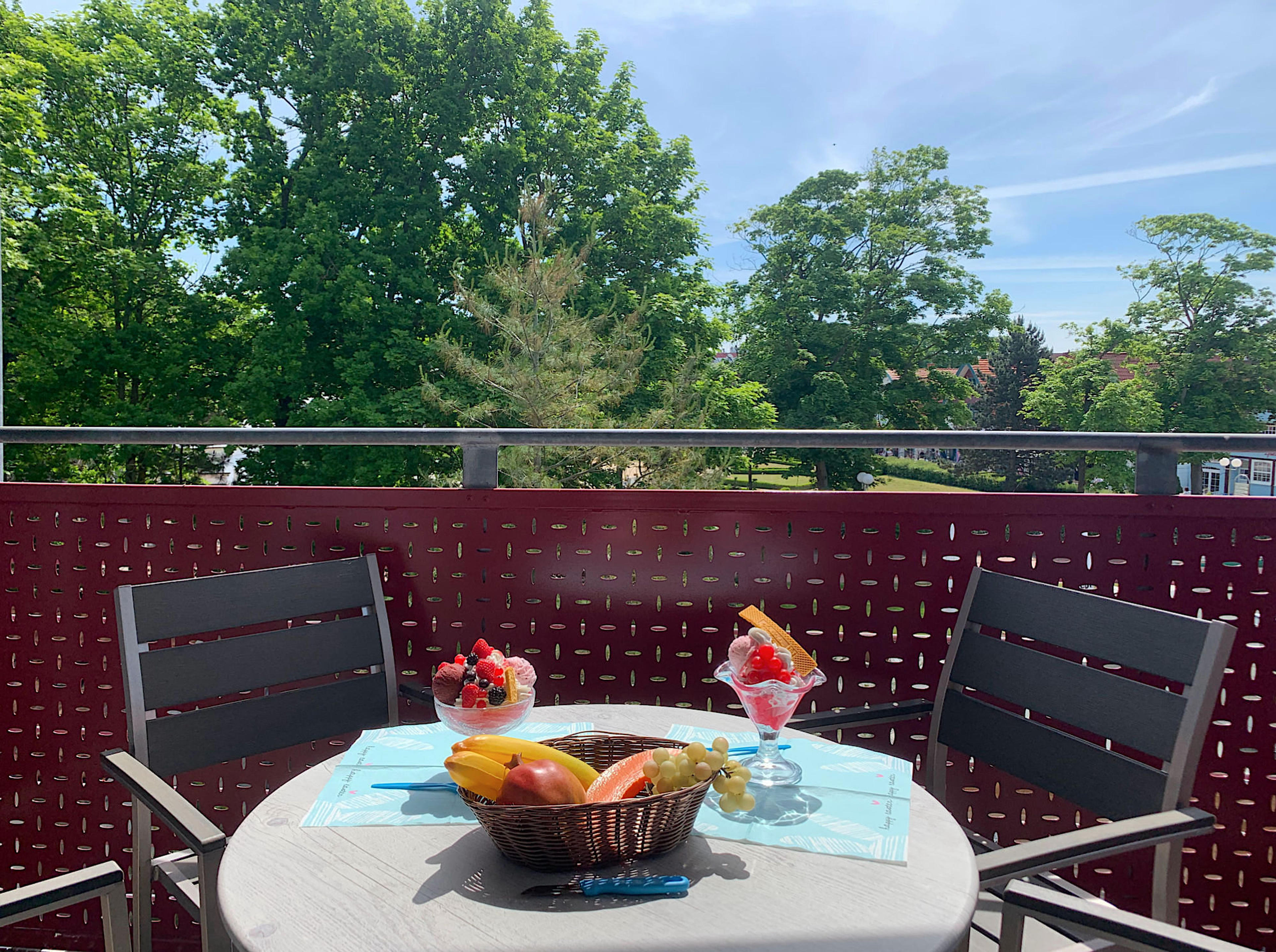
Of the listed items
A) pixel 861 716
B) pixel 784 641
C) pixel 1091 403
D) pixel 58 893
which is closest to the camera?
pixel 58 893

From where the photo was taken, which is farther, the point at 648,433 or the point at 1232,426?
the point at 1232,426

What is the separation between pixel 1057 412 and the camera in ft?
111

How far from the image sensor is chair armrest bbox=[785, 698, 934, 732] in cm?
137

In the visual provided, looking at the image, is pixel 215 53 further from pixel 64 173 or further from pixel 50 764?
pixel 50 764

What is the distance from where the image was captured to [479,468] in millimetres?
1866

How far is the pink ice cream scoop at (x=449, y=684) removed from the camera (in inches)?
43.3

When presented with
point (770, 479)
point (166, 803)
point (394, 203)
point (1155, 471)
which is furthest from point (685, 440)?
point (770, 479)

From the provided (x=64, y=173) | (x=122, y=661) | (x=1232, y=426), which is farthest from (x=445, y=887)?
(x=1232, y=426)

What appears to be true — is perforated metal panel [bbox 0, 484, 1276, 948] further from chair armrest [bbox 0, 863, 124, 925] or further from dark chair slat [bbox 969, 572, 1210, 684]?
chair armrest [bbox 0, 863, 124, 925]

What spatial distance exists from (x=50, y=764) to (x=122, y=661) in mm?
891

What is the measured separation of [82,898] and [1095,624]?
1.42 m

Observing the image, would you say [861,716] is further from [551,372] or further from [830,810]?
[551,372]

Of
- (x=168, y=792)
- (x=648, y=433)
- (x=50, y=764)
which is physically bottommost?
(x=50, y=764)

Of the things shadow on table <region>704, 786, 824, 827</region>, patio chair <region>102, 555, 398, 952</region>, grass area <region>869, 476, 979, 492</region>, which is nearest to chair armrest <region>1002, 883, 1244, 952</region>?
shadow on table <region>704, 786, 824, 827</region>
